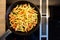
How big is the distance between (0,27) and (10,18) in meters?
2.96

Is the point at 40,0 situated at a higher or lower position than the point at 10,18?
higher

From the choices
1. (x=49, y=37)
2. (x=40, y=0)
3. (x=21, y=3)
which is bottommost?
(x=49, y=37)

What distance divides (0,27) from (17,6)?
9.84ft

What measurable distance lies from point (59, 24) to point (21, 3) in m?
3.04

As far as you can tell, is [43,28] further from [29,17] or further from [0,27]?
[29,17]

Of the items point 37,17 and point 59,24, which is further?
Result: point 59,24

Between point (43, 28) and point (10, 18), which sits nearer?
point (10, 18)

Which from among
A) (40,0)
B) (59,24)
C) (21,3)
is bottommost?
(59,24)

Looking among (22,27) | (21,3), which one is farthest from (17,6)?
(22,27)

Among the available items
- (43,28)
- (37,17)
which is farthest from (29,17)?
(43,28)

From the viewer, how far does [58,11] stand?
5.45 m

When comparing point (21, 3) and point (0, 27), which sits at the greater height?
point (21, 3)

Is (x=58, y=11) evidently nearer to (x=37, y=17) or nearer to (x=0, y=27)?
(x=0, y=27)

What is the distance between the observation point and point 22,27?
2555 mm
